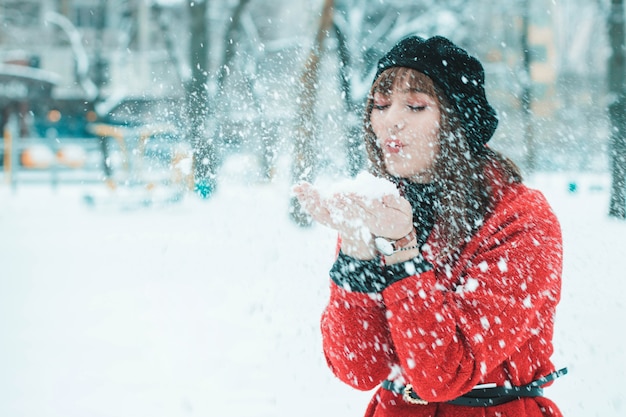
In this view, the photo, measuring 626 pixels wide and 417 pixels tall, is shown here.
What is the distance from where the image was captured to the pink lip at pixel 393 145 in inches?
51.1

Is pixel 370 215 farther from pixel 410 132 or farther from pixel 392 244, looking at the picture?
pixel 410 132

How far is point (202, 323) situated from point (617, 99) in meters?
7.73

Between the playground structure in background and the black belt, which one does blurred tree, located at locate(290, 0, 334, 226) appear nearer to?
the playground structure in background

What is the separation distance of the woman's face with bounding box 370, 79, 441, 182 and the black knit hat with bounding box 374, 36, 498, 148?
0.05 m

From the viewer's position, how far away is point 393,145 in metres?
1.30

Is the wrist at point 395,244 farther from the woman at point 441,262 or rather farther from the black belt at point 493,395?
the black belt at point 493,395

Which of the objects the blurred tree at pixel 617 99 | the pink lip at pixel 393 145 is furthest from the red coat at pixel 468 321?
the blurred tree at pixel 617 99

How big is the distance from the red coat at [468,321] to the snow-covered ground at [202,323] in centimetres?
202

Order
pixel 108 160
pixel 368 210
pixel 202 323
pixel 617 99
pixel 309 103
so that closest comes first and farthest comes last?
pixel 368 210 < pixel 202 323 < pixel 309 103 < pixel 617 99 < pixel 108 160

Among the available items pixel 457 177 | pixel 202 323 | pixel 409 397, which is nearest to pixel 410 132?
pixel 457 177

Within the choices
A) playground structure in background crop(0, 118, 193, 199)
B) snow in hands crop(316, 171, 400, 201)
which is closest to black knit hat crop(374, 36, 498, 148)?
snow in hands crop(316, 171, 400, 201)

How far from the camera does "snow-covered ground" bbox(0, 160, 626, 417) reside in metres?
3.26

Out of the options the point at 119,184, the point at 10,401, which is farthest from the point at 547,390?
the point at 119,184

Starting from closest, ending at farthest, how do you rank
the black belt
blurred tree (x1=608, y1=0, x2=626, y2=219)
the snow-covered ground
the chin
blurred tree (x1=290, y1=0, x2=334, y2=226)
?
1. the black belt
2. the chin
3. the snow-covered ground
4. blurred tree (x1=290, y1=0, x2=334, y2=226)
5. blurred tree (x1=608, y1=0, x2=626, y2=219)
